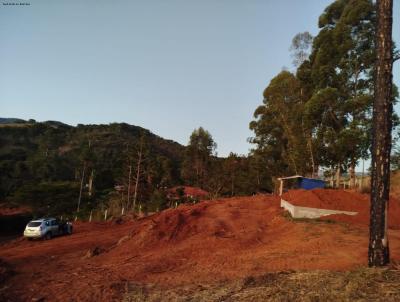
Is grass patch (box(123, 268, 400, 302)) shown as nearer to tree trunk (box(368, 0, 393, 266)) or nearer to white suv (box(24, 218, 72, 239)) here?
tree trunk (box(368, 0, 393, 266))

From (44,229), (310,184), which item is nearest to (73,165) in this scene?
(44,229)

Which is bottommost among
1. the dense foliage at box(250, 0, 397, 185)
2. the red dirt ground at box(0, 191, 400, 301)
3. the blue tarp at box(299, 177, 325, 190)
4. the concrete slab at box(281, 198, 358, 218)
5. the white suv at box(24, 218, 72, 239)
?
the white suv at box(24, 218, 72, 239)

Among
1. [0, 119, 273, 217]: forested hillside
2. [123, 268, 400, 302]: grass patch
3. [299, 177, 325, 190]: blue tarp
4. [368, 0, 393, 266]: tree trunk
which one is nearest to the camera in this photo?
[123, 268, 400, 302]: grass patch

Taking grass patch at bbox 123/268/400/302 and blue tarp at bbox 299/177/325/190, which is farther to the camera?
blue tarp at bbox 299/177/325/190

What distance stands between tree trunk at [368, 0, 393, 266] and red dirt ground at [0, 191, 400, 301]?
5.59ft

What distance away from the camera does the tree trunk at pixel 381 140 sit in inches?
308

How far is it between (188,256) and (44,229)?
1644 cm

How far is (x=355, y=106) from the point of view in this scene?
2647cm

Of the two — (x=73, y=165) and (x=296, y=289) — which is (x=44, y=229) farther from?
(x=73, y=165)

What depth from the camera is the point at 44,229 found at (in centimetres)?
2547

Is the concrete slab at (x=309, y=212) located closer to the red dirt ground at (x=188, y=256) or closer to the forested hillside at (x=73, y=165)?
the red dirt ground at (x=188, y=256)

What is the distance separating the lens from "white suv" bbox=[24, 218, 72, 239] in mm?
25094

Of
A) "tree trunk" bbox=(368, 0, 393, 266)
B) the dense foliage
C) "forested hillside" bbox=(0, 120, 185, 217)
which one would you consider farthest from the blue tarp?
"forested hillside" bbox=(0, 120, 185, 217)

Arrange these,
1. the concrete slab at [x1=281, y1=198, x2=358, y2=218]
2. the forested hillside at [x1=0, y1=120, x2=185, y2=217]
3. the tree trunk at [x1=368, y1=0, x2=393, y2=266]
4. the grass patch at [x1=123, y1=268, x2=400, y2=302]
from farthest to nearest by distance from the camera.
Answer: the forested hillside at [x1=0, y1=120, x2=185, y2=217]
the concrete slab at [x1=281, y1=198, x2=358, y2=218]
the tree trunk at [x1=368, y1=0, x2=393, y2=266]
the grass patch at [x1=123, y1=268, x2=400, y2=302]
